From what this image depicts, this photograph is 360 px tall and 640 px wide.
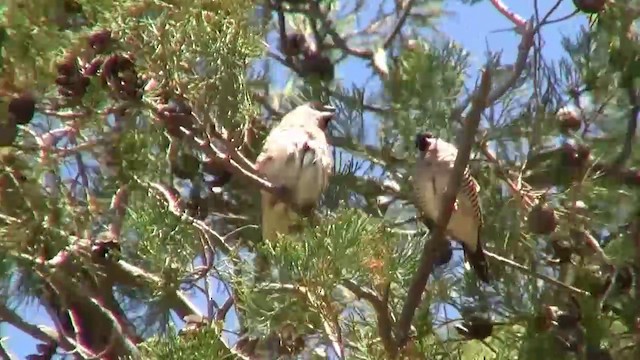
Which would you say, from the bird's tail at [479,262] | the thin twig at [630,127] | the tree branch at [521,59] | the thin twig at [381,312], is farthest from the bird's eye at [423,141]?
the thin twig at [381,312]

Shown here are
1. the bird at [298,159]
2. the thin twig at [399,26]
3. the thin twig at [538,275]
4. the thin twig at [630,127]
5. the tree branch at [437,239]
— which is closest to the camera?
the tree branch at [437,239]

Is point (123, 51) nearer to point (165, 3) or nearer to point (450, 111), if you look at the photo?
point (165, 3)

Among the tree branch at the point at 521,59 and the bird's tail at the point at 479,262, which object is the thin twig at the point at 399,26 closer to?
the bird's tail at the point at 479,262

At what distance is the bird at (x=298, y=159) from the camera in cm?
284

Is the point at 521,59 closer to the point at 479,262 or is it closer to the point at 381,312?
the point at 381,312

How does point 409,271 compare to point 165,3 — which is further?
point 165,3

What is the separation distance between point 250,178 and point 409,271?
52cm

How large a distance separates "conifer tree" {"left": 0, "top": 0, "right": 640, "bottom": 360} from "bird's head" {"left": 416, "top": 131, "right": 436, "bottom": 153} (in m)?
0.02

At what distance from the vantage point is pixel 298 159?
304cm

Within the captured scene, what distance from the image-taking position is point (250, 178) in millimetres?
2262

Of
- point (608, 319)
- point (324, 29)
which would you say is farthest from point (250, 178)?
point (324, 29)

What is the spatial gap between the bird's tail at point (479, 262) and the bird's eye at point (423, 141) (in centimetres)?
24

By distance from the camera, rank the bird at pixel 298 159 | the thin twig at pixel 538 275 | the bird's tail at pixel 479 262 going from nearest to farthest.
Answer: the thin twig at pixel 538 275
the bird's tail at pixel 479 262
the bird at pixel 298 159

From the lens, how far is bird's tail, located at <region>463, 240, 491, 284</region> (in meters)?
2.46
